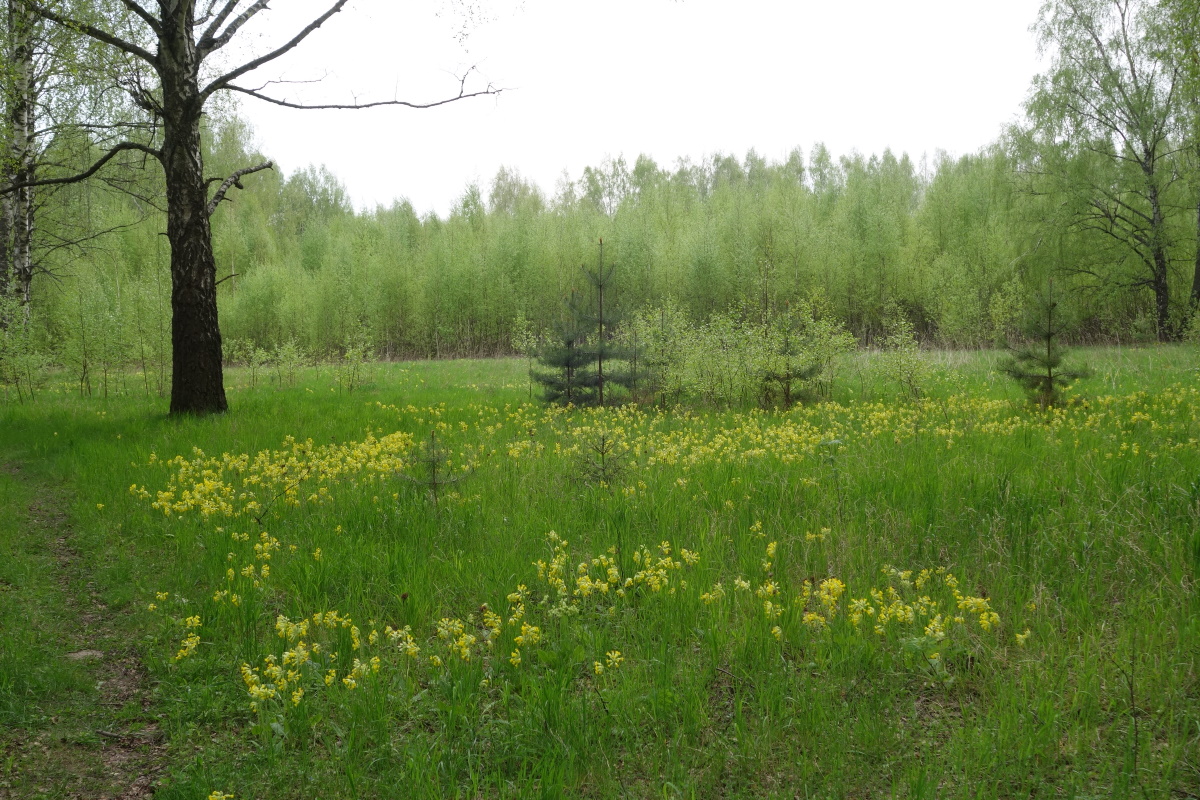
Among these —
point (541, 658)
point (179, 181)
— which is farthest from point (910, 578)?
point (179, 181)

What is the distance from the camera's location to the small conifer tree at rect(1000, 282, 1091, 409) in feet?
26.8

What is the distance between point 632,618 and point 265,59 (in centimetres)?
963

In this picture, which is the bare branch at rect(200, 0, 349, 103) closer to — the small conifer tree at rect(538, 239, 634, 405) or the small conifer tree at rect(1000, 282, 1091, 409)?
the small conifer tree at rect(538, 239, 634, 405)

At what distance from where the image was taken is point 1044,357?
8.32 metres

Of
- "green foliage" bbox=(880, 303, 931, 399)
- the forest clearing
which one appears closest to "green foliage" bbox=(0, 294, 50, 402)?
the forest clearing

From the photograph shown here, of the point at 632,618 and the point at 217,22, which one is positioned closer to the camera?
the point at 632,618

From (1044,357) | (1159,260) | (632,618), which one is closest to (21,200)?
(632,618)

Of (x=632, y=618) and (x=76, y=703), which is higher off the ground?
(x=632, y=618)

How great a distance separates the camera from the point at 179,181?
9.27 meters

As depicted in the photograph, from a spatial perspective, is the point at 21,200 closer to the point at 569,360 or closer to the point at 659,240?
the point at 569,360

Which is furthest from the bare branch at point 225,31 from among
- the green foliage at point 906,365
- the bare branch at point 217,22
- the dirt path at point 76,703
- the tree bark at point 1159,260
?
the tree bark at point 1159,260

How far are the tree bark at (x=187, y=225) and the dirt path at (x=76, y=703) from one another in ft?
16.5

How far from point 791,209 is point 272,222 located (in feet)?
120

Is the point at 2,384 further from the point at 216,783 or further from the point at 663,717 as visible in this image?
the point at 663,717
